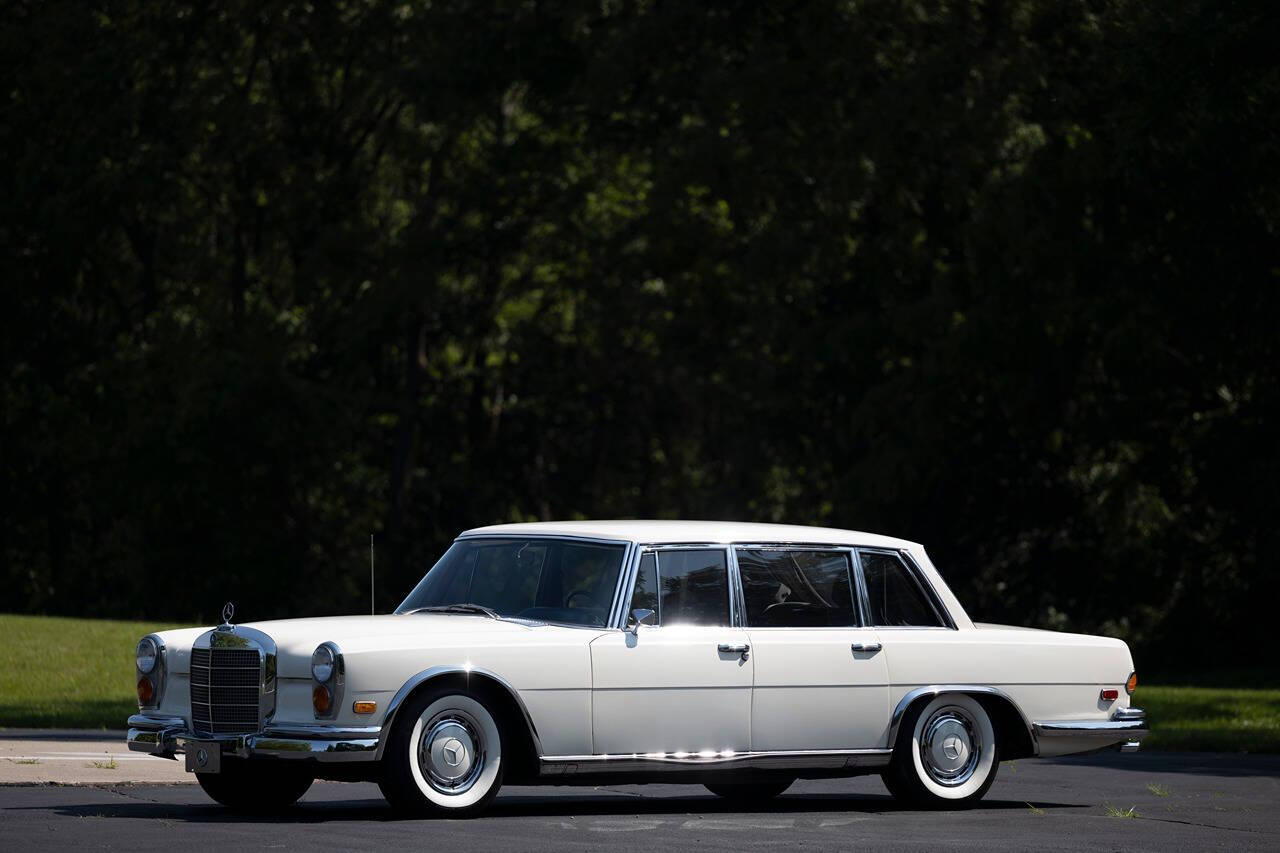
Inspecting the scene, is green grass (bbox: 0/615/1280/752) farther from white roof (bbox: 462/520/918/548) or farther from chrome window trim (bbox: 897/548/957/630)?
white roof (bbox: 462/520/918/548)

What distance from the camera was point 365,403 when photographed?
42.1 m

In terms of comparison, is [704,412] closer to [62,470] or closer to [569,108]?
[569,108]

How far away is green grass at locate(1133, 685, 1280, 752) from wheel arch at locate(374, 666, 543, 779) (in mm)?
9978

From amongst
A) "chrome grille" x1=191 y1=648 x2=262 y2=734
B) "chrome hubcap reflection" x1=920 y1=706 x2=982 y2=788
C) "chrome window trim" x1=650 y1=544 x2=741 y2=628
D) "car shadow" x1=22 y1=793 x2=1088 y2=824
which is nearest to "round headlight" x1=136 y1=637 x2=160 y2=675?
"chrome grille" x1=191 y1=648 x2=262 y2=734

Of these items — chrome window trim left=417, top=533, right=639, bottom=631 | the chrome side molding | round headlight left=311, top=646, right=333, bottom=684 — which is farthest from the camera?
chrome window trim left=417, top=533, right=639, bottom=631

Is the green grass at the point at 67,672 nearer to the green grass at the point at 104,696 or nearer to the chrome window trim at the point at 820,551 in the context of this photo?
the green grass at the point at 104,696

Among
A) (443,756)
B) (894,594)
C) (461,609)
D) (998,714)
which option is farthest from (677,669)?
(998,714)

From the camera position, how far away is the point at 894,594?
42.2 feet

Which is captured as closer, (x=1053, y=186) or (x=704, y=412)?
→ (x=1053, y=186)

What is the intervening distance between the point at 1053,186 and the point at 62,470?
2277cm

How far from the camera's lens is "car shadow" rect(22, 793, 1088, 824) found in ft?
37.9

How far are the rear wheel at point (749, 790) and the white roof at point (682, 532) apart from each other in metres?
1.69

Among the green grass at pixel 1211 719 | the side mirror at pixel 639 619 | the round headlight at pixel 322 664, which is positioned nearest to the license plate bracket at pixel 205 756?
the round headlight at pixel 322 664

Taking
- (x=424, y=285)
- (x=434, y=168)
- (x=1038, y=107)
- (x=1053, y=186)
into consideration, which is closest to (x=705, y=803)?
(x=1053, y=186)
